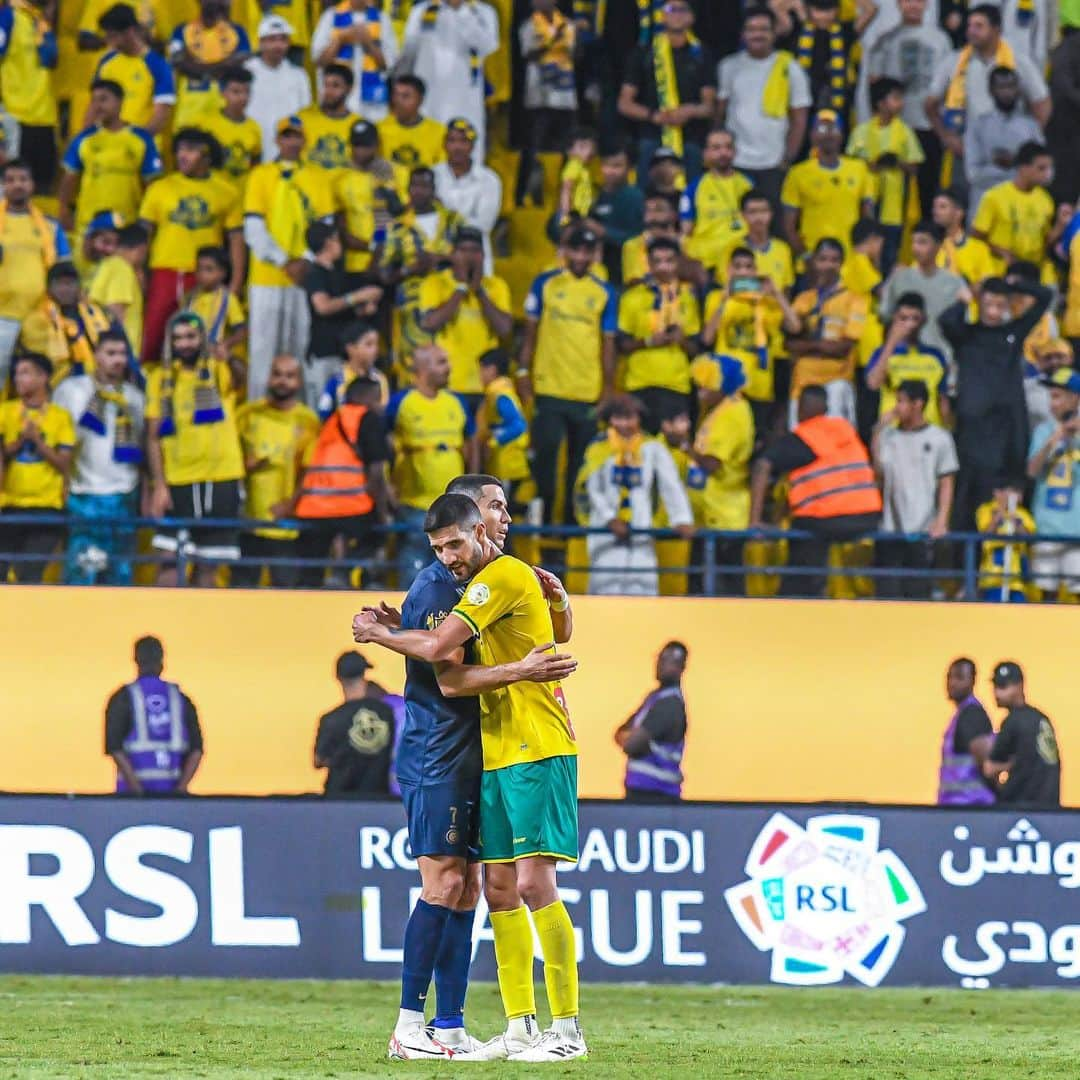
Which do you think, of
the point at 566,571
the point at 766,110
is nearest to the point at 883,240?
the point at 766,110

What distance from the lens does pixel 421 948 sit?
7918mm

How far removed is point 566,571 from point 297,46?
476 cm

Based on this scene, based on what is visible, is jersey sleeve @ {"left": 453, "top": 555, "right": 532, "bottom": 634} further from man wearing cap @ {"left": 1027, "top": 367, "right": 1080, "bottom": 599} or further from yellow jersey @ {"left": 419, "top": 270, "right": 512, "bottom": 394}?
man wearing cap @ {"left": 1027, "top": 367, "right": 1080, "bottom": 599}

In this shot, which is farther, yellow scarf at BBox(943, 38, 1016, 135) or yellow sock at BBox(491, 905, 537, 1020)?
yellow scarf at BBox(943, 38, 1016, 135)

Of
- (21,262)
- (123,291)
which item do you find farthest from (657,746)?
(21,262)

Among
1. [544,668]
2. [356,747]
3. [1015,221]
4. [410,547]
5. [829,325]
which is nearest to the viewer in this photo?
[544,668]

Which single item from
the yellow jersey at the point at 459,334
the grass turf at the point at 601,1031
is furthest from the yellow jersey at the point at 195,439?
the grass turf at the point at 601,1031

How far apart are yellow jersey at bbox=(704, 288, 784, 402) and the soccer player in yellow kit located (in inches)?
311

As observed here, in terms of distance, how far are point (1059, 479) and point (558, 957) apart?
27.2 ft

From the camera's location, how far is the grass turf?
25.6 feet

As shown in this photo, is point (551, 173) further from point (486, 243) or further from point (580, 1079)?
point (580, 1079)

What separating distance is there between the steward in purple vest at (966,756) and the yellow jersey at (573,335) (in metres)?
3.42

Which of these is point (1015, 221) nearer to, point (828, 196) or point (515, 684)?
point (828, 196)

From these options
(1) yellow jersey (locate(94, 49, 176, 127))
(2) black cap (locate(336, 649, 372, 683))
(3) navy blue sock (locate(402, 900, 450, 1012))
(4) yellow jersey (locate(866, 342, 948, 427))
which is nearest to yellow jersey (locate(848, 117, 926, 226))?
(4) yellow jersey (locate(866, 342, 948, 427))
